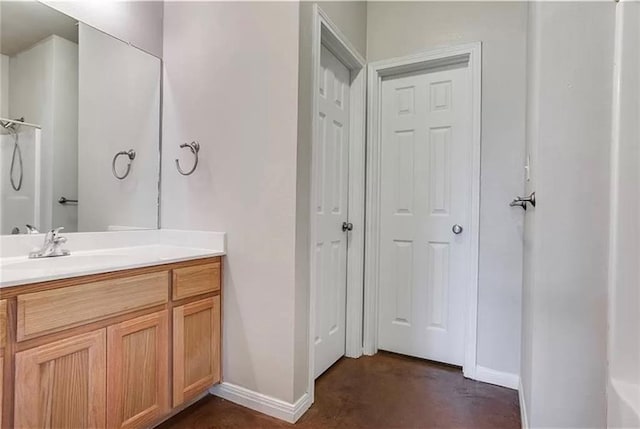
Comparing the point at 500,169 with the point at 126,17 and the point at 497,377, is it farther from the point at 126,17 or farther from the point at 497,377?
the point at 126,17

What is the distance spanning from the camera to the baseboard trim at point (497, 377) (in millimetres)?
1904

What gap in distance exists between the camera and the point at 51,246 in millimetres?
1505

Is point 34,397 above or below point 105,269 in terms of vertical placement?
below

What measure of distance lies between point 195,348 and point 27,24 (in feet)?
5.65

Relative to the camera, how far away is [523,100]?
190 cm

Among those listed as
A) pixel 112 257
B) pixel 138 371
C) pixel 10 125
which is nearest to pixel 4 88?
pixel 10 125

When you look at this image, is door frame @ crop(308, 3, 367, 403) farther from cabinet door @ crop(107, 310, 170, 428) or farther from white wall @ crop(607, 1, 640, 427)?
white wall @ crop(607, 1, 640, 427)

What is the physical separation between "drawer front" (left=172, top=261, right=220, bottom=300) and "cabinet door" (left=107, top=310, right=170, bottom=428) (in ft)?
0.41

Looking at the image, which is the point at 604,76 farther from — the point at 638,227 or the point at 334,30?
the point at 334,30

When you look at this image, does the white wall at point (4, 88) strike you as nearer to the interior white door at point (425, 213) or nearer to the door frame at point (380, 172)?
the door frame at point (380, 172)

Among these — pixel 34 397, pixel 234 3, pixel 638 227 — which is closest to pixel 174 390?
pixel 34 397

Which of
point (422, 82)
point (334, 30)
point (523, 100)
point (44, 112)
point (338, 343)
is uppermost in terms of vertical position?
point (334, 30)

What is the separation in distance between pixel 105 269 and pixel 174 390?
2.24 feet

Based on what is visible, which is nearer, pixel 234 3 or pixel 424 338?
pixel 234 3
